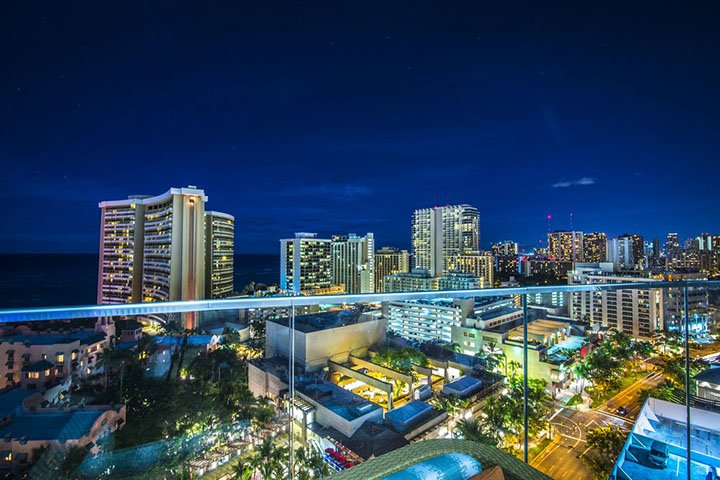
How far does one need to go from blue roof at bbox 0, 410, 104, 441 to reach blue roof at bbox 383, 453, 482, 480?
6.96 feet

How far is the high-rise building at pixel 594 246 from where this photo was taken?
62375 mm

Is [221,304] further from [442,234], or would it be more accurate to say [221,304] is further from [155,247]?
[442,234]

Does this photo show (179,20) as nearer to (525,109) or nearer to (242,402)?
(242,402)

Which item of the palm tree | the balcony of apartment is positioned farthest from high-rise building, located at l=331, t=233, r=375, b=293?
the palm tree

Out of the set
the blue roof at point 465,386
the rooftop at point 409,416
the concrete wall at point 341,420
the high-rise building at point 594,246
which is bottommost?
the blue roof at point 465,386

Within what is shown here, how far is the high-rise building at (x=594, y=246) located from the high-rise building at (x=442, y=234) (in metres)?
23.7

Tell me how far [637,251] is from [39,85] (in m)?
82.1

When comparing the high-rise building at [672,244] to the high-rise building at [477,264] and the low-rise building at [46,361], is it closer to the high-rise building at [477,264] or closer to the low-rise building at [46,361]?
the high-rise building at [477,264]

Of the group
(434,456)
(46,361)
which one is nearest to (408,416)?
(46,361)

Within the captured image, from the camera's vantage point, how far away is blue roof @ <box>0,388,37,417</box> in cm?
192

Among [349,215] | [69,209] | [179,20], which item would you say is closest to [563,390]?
[179,20]

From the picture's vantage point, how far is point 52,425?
6.77 feet

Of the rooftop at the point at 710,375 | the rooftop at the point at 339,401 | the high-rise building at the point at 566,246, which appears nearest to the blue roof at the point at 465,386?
the rooftop at the point at 339,401

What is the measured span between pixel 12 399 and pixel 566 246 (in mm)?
80568
